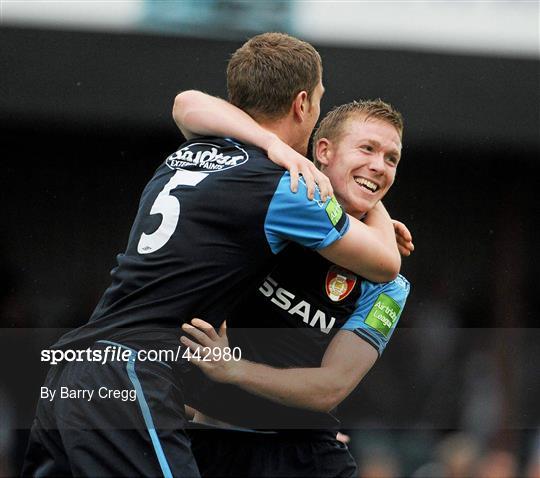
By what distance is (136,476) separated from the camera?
2736 mm

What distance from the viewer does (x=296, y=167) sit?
2.98 metres

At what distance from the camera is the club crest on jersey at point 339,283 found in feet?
11.1

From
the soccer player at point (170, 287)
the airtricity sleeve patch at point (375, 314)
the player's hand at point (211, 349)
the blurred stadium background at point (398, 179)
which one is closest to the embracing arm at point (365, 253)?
the soccer player at point (170, 287)

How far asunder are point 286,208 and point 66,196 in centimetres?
221

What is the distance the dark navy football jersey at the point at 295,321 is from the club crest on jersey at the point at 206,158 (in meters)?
0.41

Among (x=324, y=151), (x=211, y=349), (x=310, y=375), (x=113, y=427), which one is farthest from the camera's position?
(x=324, y=151)

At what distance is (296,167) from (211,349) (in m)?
0.56

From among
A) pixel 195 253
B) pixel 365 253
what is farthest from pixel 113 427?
pixel 365 253

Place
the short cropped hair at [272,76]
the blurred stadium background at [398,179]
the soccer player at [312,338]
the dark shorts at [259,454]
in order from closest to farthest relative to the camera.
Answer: the short cropped hair at [272,76] < the soccer player at [312,338] < the dark shorts at [259,454] < the blurred stadium background at [398,179]

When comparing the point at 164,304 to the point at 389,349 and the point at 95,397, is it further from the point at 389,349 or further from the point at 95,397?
the point at 389,349

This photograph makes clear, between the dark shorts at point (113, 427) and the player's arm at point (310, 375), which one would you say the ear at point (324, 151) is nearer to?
the player's arm at point (310, 375)

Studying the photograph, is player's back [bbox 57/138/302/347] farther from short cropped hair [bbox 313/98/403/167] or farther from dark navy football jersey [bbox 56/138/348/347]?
short cropped hair [bbox 313/98/403/167]

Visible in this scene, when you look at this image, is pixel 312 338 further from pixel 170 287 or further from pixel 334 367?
pixel 170 287

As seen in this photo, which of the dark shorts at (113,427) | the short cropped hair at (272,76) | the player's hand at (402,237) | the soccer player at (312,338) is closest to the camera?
the dark shorts at (113,427)
